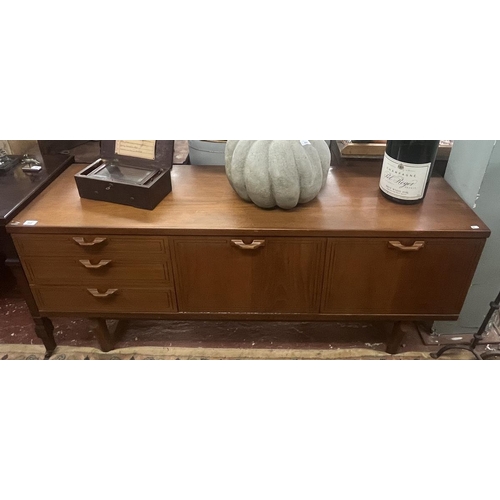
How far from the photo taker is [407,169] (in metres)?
1.20

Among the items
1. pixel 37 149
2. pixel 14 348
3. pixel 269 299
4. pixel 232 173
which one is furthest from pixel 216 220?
pixel 14 348

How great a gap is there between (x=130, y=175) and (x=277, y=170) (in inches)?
19.5

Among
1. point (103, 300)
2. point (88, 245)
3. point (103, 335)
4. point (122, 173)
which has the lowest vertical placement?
point (103, 335)

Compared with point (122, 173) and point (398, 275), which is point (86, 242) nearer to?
point (122, 173)

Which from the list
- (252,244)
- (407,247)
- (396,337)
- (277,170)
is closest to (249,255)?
(252,244)

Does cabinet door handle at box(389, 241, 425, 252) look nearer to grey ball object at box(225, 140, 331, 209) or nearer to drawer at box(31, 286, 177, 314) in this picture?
grey ball object at box(225, 140, 331, 209)

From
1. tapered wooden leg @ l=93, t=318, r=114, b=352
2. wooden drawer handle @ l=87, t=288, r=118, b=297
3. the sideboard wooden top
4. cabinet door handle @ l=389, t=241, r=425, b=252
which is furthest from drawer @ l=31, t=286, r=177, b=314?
cabinet door handle @ l=389, t=241, r=425, b=252

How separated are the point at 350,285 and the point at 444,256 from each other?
0.28 m

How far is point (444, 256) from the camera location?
3.98 ft

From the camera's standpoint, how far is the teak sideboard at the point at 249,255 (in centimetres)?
119

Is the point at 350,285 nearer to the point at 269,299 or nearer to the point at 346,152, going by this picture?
the point at 269,299

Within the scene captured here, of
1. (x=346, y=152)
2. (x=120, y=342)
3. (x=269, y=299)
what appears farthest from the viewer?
(x=120, y=342)

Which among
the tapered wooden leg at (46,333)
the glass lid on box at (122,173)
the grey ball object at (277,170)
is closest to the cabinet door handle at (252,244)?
the grey ball object at (277,170)

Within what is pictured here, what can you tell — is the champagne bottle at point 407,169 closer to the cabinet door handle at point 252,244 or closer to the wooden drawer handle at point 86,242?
the cabinet door handle at point 252,244
